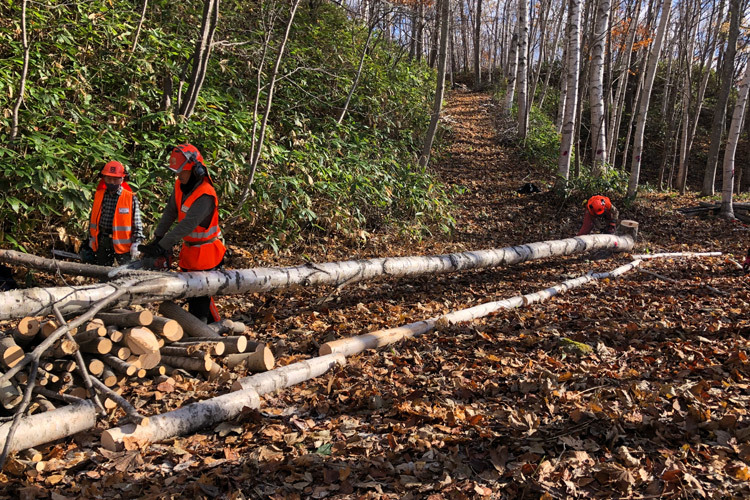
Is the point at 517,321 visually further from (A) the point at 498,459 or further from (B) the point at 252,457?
(B) the point at 252,457

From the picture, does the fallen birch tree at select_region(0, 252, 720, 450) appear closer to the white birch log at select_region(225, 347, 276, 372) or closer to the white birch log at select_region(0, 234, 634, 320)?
the white birch log at select_region(225, 347, 276, 372)

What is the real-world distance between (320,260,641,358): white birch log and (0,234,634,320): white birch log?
104 cm

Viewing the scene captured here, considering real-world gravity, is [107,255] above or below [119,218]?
below

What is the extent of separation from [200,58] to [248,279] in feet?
13.8

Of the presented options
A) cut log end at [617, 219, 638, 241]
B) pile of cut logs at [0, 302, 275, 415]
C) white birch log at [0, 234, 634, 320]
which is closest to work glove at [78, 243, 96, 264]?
pile of cut logs at [0, 302, 275, 415]

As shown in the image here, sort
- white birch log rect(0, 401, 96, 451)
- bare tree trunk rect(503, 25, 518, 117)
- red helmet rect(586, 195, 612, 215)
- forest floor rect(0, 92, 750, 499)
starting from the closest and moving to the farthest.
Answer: forest floor rect(0, 92, 750, 499) < white birch log rect(0, 401, 96, 451) < red helmet rect(586, 195, 612, 215) < bare tree trunk rect(503, 25, 518, 117)

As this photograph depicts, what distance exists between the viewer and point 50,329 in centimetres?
349

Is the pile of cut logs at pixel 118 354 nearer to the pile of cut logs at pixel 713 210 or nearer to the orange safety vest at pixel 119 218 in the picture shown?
the orange safety vest at pixel 119 218

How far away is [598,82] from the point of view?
41.1ft

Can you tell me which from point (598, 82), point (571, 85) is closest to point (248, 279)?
point (571, 85)

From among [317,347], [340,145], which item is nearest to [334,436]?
[317,347]

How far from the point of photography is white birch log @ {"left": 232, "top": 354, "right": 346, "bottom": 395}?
3725 mm

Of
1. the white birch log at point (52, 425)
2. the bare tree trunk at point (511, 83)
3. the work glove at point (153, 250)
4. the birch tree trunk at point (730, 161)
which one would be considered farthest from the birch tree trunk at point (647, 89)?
the white birch log at point (52, 425)

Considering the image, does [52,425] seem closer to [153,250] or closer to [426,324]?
[153,250]
